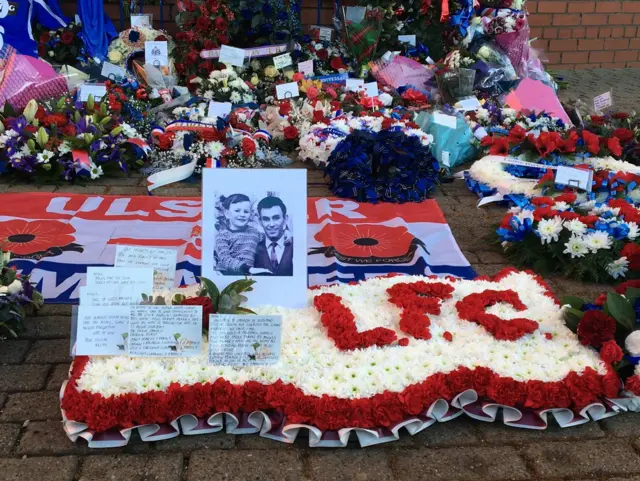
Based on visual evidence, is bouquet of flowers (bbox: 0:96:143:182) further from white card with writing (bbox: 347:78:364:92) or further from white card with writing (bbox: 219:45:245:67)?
white card with writing (bbox: 347:78:364:92)

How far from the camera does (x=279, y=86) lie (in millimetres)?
5355

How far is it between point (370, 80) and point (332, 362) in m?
4.40

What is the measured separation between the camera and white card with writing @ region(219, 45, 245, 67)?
5.66 m

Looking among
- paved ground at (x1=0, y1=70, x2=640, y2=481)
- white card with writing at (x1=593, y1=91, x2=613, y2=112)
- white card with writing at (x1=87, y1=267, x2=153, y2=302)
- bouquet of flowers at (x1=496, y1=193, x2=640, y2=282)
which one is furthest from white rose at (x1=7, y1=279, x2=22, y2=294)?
white card with writing at (x1=593, y1=91, x2=613, y2=112)

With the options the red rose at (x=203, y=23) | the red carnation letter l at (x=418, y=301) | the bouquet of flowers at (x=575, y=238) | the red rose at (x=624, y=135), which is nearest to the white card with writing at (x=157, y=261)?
the red carnation letter l at (x=418, y=301)

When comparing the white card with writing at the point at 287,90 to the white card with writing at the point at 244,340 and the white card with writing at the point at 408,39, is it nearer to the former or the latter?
the white card with writing at the point at 408,39

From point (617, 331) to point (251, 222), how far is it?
1265 millimetres

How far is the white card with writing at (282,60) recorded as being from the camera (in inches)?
228

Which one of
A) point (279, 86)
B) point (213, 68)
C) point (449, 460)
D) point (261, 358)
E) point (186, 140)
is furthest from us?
point (213, 68)

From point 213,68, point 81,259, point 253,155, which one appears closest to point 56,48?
point 213,68

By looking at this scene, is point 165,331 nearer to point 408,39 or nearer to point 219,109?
point 219,109

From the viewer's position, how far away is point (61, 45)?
5945 millimetres

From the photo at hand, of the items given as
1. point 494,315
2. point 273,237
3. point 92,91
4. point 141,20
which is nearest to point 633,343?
point 494,315

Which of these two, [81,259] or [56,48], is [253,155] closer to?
[81,259]
